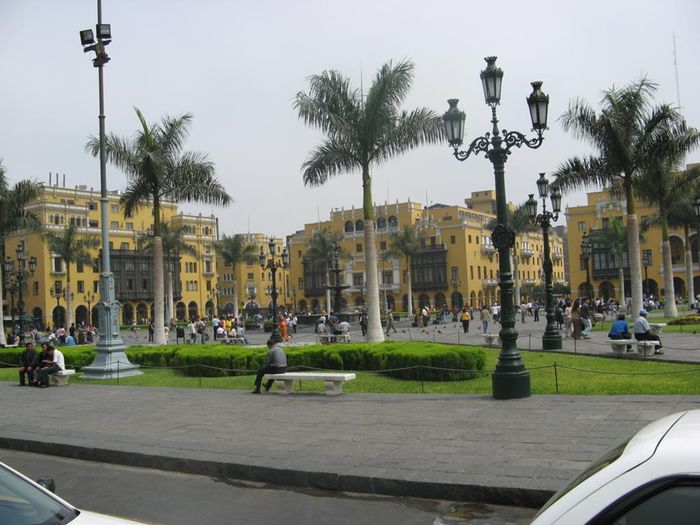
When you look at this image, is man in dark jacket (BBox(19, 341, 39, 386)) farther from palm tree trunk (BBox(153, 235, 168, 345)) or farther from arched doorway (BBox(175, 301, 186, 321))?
arched doorway (BBox(175, 301, 186, 321))

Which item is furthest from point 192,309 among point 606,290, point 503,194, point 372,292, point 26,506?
point 26,506

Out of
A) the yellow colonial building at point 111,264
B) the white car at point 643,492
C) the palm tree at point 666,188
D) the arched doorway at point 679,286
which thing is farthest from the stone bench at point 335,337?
the arched doorway at point 679,286

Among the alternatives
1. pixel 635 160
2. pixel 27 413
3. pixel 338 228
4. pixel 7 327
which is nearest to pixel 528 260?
pixel 338 228

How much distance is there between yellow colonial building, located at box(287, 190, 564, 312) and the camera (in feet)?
296

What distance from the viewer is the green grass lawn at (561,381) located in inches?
471

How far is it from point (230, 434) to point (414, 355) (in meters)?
6.40

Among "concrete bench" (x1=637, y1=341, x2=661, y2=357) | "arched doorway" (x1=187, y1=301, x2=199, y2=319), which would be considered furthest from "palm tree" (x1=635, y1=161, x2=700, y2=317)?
"arched doorway" (x1=187, y1=301, x2=199, y2=319)

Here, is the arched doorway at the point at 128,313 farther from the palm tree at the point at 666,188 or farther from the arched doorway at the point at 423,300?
the palm tree at the point at 666,188

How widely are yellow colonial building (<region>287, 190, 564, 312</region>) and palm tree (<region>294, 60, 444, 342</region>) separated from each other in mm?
61493

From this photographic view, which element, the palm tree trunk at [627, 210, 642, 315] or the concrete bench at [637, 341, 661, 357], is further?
the palm tree trunk at [627, 210, 642, 315]

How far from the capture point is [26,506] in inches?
126

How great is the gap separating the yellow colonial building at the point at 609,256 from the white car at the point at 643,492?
78423 millimetres

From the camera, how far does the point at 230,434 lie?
9438 mm

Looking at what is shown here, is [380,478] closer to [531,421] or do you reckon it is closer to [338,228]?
[531,421]
